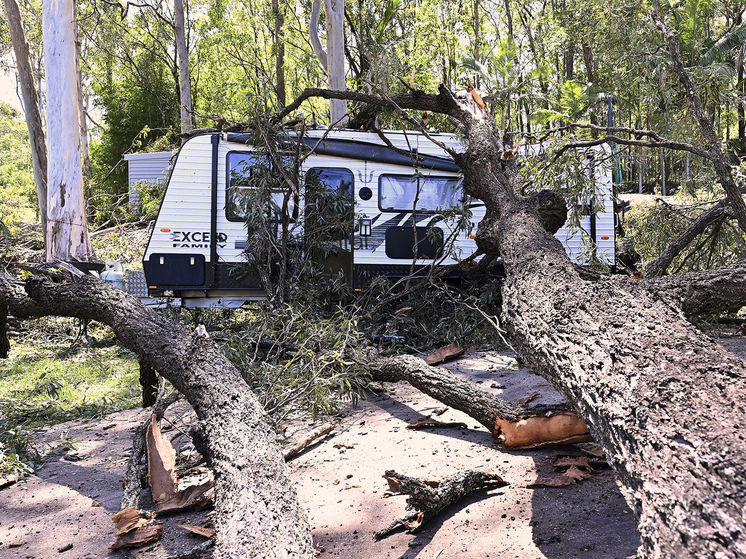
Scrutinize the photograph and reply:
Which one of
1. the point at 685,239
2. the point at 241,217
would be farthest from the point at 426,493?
the point at 241,217

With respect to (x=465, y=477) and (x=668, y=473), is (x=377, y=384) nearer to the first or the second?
(x=465, y=477)

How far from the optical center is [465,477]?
2.87 meters

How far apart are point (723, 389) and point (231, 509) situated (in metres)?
1.75

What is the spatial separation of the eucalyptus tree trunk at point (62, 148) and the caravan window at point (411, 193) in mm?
5692

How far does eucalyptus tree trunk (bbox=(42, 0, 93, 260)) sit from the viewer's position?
10484mm

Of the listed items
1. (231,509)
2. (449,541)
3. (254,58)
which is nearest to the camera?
(231,509)

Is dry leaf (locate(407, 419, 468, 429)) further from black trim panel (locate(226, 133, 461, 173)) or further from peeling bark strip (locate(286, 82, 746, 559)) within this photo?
black trim panel (locate(226, 133, 461, 173))

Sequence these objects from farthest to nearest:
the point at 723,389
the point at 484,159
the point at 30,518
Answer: the point at 484,159, the point at 30,518, the point at 723,389

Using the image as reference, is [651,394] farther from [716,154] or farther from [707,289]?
[716,154]

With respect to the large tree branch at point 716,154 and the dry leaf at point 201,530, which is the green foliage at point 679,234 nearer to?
the large tree branch at point 716,154

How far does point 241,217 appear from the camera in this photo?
853 centimetres

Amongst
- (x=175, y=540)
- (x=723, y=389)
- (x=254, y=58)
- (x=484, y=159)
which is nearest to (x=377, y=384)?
(x=484, y=159)

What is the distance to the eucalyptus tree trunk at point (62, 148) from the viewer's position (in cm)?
1048

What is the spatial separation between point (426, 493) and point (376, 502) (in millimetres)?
581
